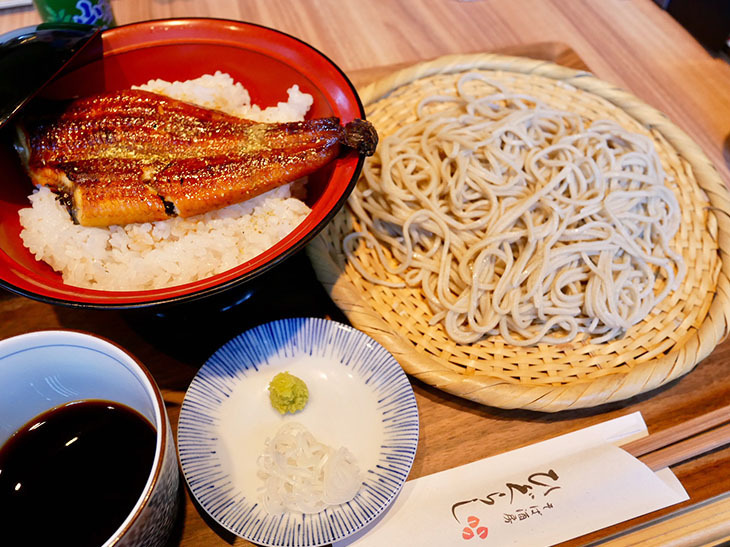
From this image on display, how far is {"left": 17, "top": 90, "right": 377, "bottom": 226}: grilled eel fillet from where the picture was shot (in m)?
1.16

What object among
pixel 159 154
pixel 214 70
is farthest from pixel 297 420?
pixel 214 70

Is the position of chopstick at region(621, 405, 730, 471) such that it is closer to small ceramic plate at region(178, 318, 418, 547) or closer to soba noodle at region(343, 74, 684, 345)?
soba noodle at region(343, 74, 684, 345)

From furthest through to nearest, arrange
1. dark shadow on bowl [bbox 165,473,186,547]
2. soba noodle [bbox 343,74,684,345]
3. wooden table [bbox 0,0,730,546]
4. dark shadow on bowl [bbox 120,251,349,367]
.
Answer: soba noodle [bbox 343,74,684,345] → dark shadow on bowl [bbox 120,251,349,367] → wooden table [bbox 0,0,730,546] → dark shadow on bowl [bbox 165,473,186,547]

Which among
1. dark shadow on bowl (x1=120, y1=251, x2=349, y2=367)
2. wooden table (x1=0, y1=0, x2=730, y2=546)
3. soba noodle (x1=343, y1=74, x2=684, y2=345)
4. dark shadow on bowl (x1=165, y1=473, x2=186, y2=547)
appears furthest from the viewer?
soba noodle (x1=343, y1=74, x2=684, y2=345)

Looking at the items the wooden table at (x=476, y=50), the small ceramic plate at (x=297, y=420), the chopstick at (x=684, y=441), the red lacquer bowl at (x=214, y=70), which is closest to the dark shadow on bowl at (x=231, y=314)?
the wooden table at (x=476, y=50)

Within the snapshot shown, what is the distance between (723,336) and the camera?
1.30 meters

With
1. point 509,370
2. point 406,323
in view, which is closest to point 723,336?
point 509,370

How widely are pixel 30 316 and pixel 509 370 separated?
120 centimetres

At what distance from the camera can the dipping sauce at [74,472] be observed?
2.92 feet

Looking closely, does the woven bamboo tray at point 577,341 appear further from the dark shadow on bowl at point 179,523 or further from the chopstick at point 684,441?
the dark shadow on bowl at point 179,523

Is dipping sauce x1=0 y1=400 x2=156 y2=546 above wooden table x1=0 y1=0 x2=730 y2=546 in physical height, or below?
below

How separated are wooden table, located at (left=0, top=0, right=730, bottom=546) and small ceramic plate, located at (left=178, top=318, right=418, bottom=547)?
11 cm

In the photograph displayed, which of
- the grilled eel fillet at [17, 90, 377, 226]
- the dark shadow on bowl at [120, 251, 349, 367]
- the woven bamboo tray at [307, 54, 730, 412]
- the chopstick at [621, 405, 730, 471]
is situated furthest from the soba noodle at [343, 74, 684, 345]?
the grilled eel fillet at [17, 90, 377, 226]

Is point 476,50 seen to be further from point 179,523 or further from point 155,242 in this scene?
point 179,523
